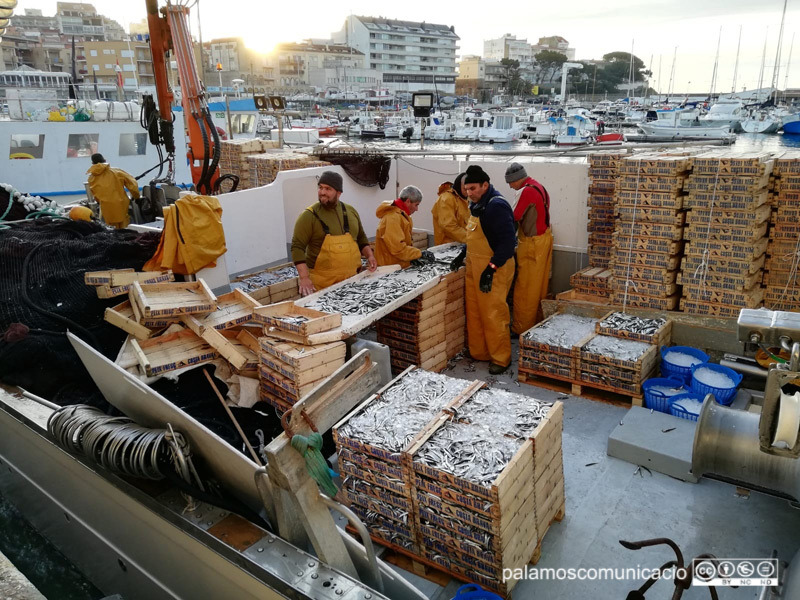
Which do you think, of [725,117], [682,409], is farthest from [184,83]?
[725,117]

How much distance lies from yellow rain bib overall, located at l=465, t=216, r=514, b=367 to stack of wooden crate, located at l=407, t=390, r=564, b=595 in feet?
9.06

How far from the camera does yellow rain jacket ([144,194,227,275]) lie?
19.9ft

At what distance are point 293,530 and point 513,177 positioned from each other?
5.43 metres

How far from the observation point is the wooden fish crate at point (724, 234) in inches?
238

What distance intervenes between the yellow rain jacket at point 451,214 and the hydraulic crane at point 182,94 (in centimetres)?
378

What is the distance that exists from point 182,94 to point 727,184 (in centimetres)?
828

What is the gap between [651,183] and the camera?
647 cm

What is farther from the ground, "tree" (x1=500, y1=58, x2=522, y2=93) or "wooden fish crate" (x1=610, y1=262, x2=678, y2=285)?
"tree" (x1=500, y1=58, x2=522, y2=93)

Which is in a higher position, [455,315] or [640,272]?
[640,272]

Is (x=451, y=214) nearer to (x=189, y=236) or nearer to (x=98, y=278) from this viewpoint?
(x=189, y=236)

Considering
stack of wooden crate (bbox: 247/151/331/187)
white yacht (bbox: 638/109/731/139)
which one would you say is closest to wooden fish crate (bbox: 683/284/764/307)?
stack of wooden crate (bbox: 247/151/331/187)

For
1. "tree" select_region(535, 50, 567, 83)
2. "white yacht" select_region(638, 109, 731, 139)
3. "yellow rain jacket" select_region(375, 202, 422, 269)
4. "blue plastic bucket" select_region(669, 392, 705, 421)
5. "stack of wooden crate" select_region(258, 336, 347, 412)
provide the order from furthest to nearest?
"tree" select_region(535, 50, 567, 83), "white yacht" select_region(638, 109, 731, 139), "yellow rain jacket" select_region(375, 202, 422, 269), "blue plastic bucket" select_region(669, 392, 705, 421), "stack of wooden crate" select_region(258, 336, 347, 412)

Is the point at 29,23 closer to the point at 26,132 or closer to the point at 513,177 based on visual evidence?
the point at 26,132

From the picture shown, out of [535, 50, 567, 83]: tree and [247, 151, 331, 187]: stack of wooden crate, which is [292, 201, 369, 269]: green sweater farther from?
[535, 50, 567, 83]: tree
